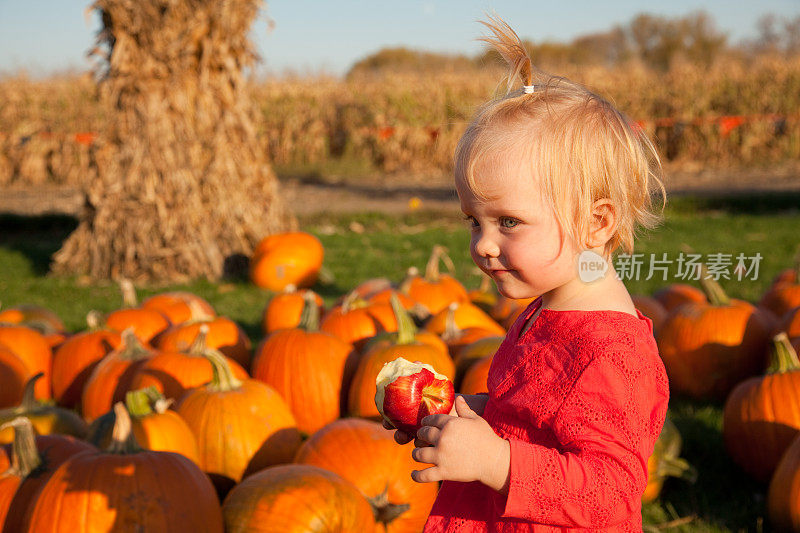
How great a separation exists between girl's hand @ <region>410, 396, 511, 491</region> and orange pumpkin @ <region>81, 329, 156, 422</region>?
230 centimetres

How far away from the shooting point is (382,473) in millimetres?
2650

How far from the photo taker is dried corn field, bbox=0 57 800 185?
19219 mm

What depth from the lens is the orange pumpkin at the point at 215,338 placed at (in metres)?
3.90

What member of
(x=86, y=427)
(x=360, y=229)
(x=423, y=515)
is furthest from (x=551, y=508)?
(x=360, y=229)

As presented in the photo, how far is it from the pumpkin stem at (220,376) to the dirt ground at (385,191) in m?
9.39

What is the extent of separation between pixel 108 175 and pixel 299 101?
1526 centimetres

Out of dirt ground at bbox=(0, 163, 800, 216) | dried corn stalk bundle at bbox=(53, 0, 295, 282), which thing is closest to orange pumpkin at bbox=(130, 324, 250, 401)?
dried corn stalk bundle at bbox=(53, 0, 295, 282)

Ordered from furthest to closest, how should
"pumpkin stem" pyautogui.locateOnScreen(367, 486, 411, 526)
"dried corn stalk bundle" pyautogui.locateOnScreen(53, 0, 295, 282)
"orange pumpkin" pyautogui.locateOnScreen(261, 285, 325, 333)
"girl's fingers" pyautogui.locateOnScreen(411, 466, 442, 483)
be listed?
1. "dried corn stalk bundle" pyautogui.locateOnScreen(53, 0, 295, 282)
2. "orange pumpkin" pyautogui.locateOnScreen(261, 285, 325, 333)
3. "pumpkin stem" pyautogui.locateOnScreen(367, 486, 411, 526)
4. "girl's fingers" pyautogui.locateOnScreen(411, 466, 442, 483)

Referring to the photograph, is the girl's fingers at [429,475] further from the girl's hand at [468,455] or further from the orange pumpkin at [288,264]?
the orange pumpkin at [288,264]

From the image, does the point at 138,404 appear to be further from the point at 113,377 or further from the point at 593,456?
Result: the point at 593,456

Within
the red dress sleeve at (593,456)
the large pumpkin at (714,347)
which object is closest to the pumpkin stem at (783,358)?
the large pumpkin at (714,347)

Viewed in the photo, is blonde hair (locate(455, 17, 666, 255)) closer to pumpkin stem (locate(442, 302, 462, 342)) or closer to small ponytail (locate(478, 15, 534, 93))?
small ponytail (locate(478, 15, 534, 93))

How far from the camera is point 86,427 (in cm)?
306

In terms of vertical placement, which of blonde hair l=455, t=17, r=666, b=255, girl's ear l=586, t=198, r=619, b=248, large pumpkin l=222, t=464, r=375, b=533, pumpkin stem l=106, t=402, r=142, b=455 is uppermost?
blonde hair l=455, t=17, r=666, b=255
